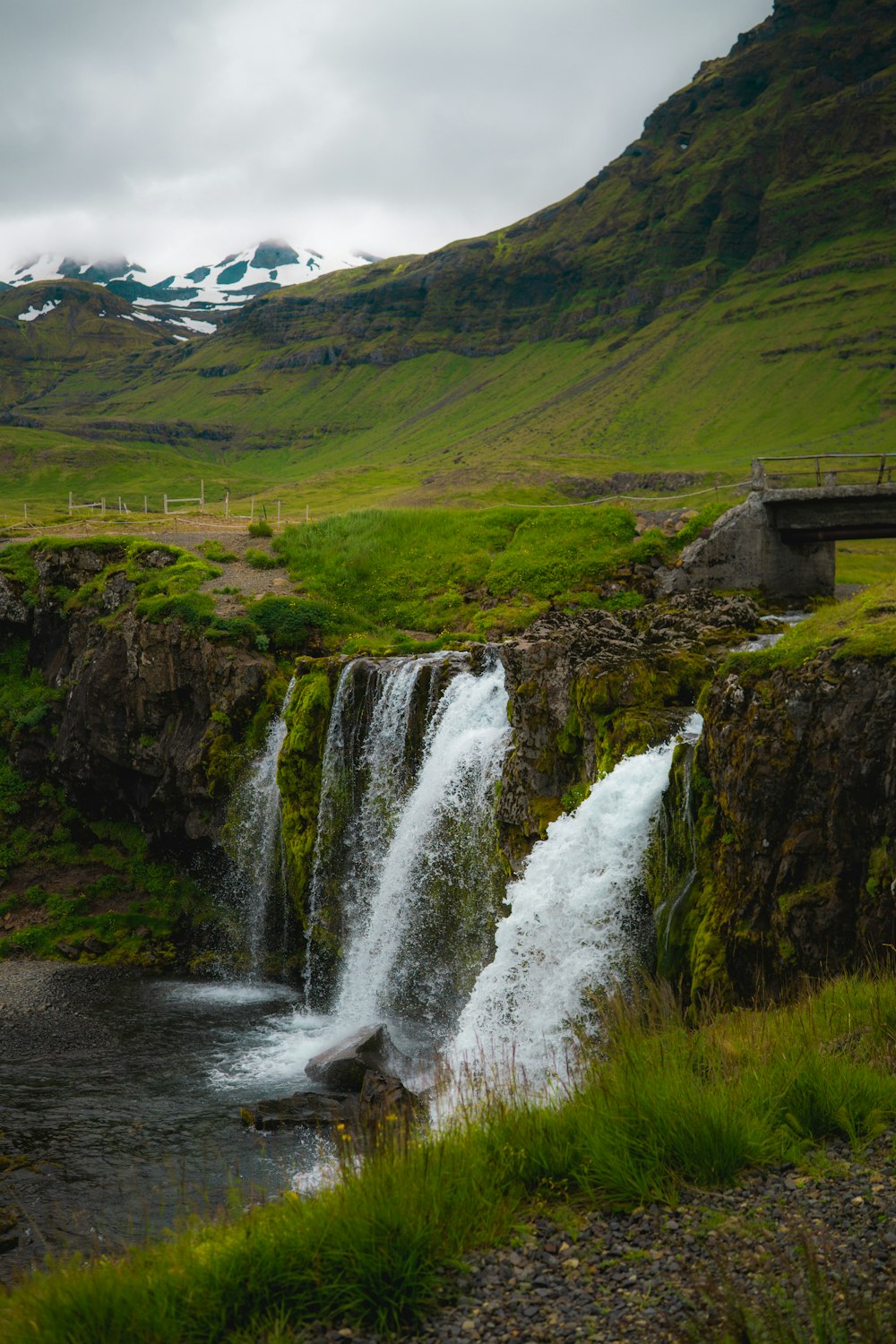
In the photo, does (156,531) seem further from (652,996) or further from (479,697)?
(652,996)

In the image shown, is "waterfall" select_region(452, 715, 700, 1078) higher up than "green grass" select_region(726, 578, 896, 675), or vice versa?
"green grass" select_region(726, 578, 896, 675)

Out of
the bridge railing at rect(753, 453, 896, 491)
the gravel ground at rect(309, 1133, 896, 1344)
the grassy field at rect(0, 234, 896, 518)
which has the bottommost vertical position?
the gravel ground at rect(309, 1133, 896, 1344)

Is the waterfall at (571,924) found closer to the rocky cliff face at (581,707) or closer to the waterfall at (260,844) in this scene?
the rocky cliff face at (581,707)

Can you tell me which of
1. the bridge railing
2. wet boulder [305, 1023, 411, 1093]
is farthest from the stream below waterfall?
the bridge railing

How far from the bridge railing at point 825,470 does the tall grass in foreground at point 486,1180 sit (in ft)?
69.4

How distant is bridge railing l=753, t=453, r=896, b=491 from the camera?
28.7 metres

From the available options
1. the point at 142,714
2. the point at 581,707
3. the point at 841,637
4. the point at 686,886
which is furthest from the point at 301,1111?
the point at 142,714

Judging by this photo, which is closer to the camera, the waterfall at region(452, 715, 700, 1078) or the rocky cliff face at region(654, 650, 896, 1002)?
the rocky cliff face at region(654, 650, 896, 1002)

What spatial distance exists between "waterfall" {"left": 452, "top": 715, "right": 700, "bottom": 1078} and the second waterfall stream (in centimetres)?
2

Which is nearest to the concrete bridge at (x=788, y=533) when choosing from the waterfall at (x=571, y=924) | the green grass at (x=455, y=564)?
the green grass at (x=455, y=564)

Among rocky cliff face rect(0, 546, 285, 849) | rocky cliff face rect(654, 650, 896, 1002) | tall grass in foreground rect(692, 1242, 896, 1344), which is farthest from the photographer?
rocky cliff face rect(0, 546, 285, 849)

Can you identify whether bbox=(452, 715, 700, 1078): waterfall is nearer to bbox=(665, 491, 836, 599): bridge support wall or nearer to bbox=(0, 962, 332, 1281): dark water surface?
bbox=(0, 962, 332, 1281): dark water surface

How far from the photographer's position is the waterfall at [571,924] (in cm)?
1520

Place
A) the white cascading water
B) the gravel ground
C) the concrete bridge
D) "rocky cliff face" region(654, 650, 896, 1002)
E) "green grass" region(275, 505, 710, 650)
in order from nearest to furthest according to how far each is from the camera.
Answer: the gravel ground → "rocky cliff face" region(654, 650, 896, 1002) → the white cascading water → the concrete bridge → "green grass" region(275, 505, 710, 650)
